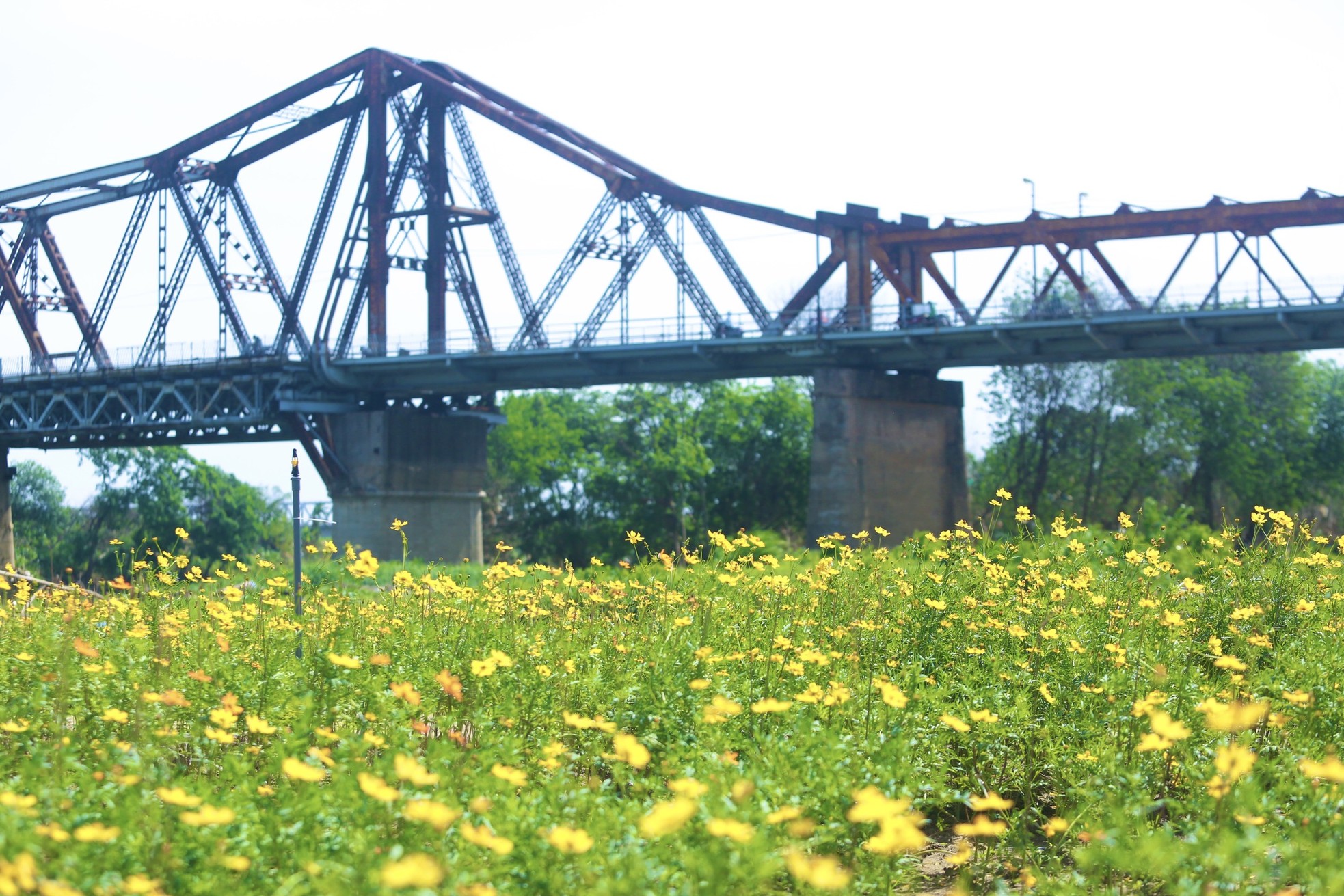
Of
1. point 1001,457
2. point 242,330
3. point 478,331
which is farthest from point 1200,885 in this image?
point 1001,457

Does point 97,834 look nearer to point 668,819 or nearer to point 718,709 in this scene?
point 668,819

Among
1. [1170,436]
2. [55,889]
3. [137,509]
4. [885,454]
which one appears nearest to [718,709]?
[55,889]

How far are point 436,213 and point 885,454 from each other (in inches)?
886

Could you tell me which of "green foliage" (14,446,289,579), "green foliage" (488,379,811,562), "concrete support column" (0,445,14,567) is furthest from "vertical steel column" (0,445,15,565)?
"green foliage" (488,379,811,562)

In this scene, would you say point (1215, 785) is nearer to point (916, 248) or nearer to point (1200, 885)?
point (1200, 885)

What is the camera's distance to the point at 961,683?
7.27 metres

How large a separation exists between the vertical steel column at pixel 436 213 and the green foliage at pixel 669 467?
714 inches

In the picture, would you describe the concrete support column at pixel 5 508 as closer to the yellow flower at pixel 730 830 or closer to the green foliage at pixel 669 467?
the green foliage at pixel 669 467

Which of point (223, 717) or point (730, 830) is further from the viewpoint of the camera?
point (223, 717)

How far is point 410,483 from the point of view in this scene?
158 ft

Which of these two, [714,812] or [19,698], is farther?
[19,698]

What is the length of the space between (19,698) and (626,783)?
292 centimetres

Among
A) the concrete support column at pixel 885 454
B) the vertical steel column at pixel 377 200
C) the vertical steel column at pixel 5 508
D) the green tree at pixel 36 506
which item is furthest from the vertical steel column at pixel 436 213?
the green tree at pixel 36 506

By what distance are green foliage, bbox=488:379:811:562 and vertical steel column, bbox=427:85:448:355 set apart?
1813 cm
